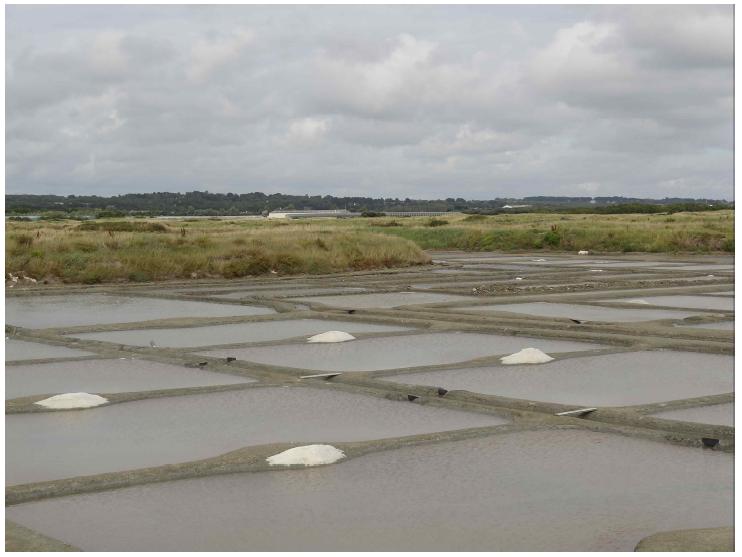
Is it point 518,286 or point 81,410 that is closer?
point 81,410

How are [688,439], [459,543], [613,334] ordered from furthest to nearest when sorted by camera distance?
[613,334] → [688,439] → [459,543]

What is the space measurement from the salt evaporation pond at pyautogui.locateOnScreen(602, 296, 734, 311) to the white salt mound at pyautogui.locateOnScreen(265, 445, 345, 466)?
26.3 feet

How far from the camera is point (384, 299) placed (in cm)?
1384

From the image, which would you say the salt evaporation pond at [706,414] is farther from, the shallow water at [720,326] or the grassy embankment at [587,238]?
the grassy embankment at [587,238]

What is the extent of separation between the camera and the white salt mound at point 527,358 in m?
7.76

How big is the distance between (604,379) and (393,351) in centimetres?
202

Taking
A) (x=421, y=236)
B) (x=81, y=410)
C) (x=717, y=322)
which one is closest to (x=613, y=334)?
(x=717, y=322)

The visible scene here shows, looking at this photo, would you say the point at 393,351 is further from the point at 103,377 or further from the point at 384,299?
the point at 384,299

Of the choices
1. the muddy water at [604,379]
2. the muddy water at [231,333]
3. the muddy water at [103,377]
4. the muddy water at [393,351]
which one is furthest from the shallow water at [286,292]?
the muddy water at [604,379]

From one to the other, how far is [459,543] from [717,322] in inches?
300

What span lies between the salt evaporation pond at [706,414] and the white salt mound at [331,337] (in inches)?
152

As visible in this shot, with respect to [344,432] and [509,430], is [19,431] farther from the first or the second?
[509,430]

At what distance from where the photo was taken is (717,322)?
416 inches

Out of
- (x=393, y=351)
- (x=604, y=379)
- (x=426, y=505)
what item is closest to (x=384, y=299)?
(x=393, y=351)
